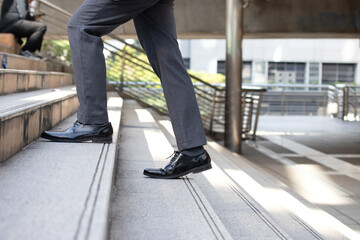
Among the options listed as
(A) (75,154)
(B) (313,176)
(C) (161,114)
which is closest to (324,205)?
(B) (313,176)

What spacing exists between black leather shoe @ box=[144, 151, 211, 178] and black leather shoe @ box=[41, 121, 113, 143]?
0.25 m

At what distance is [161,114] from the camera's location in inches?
311

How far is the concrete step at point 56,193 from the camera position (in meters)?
1.11

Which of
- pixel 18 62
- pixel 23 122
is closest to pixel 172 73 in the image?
pixel 23 122

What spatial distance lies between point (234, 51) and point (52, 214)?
6493 millimetres

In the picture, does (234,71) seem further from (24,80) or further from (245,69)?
(245,69)

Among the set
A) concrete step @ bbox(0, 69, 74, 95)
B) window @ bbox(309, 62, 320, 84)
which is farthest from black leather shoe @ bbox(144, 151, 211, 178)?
window @ bbox(309, 62, 320, 84)

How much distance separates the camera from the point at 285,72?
3366 centimetres

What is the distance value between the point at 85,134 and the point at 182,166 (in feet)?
1.44

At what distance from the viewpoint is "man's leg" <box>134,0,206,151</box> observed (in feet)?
6.63

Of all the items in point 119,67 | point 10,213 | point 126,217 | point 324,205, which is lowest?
point 324,205

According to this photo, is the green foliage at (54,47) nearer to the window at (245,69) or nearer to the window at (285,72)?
the window at (245,69)

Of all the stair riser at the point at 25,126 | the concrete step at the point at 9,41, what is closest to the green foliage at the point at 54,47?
the concrete step at the point at 9,41

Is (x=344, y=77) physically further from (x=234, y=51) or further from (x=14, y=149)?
(x=14, y=149)
